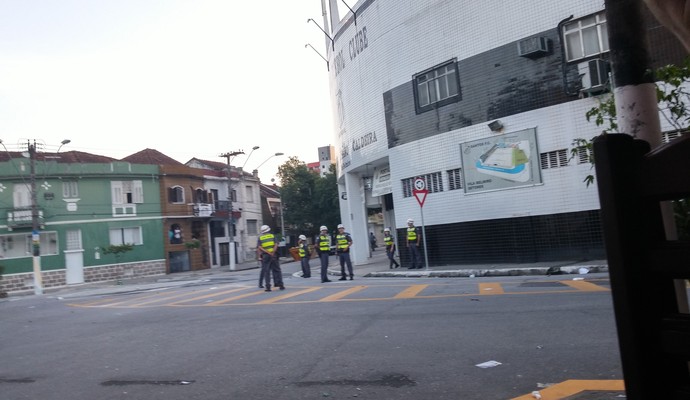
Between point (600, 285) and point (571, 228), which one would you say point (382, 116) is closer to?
point (571, 228)

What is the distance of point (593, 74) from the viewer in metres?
17.4

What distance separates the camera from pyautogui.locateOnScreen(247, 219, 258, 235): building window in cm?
6063

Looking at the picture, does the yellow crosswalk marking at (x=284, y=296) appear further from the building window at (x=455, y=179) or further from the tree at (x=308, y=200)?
the tree at (x=308, y=200)

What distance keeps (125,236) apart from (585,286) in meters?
40.1

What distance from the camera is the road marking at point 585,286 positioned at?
11.2 metres

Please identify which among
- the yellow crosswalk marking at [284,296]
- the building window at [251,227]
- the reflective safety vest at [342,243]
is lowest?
the yellow crosswalk marking at [284,296]

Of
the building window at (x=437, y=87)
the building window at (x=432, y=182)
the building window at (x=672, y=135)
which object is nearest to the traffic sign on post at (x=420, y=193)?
the building window at (x=432, y=182)

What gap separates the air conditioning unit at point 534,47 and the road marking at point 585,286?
815 centimetres

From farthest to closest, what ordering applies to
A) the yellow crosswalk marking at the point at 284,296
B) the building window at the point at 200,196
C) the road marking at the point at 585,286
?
the building window at the point at 200,196
the yellow crosswalk marking at the point at 284,296
the road marking at the point at 585,286

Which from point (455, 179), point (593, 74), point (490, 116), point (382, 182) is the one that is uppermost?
point (593, 74)

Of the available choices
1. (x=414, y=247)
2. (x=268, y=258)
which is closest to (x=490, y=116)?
(x=414, y=247)

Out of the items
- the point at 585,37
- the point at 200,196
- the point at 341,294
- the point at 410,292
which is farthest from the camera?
the point at 200,196

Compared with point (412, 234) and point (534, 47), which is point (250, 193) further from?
point (534, 47)

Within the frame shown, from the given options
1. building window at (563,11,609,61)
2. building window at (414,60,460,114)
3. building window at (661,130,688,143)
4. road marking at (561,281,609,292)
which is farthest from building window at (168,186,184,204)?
building window at (661,130,688,143)
